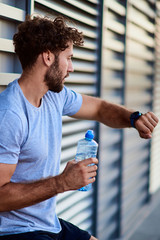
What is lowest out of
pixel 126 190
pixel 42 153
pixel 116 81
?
pixel 126 190

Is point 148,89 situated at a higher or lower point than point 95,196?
higher

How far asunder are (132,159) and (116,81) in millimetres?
1421

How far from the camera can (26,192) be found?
1998 millimetres

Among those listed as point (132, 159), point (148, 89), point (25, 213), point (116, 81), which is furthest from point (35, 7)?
point (148, 89)

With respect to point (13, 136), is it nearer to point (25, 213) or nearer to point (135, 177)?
point (25, 213)

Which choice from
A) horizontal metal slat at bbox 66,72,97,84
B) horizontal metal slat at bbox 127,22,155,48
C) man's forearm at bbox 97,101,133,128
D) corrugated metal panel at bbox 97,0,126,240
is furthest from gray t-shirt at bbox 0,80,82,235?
horizontal metal slat at bbox 127,22,155,48

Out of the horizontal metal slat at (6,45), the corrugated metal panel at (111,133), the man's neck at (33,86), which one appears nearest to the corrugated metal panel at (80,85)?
the corrugated metal panel at (111,133)

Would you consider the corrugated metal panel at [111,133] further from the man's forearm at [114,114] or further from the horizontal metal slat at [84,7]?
the man's forearm at [114,114]

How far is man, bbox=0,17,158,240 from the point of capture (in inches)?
78.0

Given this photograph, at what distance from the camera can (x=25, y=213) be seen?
224 cm

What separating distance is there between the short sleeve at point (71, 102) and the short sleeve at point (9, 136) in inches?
30.3

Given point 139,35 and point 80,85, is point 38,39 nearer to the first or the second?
point 80,85

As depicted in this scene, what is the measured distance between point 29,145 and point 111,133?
263 cm

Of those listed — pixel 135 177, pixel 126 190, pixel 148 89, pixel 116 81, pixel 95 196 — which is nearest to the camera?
pixel 95 196
